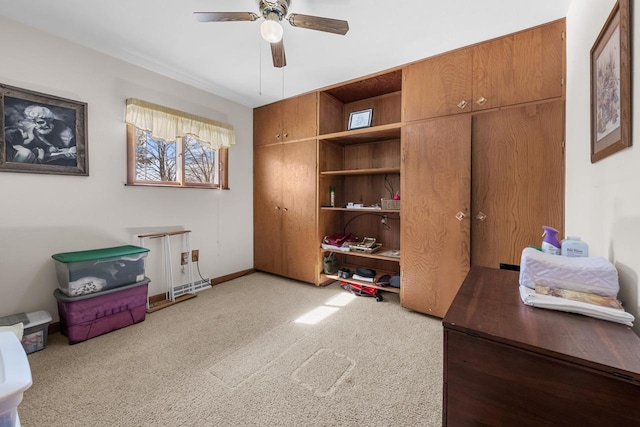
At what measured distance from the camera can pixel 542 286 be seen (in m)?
1.00

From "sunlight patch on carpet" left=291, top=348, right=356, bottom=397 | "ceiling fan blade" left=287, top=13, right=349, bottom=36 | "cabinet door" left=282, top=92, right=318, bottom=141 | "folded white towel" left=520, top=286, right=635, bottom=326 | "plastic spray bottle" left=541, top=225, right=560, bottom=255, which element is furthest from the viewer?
"cabinet door" left=282, top=92, right=318, bottom=141

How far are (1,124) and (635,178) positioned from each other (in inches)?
142

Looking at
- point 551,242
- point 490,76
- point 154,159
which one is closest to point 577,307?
point 551,242

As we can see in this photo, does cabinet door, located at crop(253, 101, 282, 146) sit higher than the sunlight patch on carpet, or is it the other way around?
cabinet door, located at crop(253, 101, 282, 146)

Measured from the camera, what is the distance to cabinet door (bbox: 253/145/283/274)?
3.61 metres

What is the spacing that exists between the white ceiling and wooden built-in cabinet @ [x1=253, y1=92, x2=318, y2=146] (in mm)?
426

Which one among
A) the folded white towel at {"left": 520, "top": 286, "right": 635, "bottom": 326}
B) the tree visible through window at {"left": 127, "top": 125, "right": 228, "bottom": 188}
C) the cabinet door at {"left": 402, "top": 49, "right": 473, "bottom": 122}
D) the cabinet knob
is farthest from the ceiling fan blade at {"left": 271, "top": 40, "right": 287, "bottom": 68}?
the folded white towel at {"left": 520, "top": 286, "right": 635, "bottom": 326}

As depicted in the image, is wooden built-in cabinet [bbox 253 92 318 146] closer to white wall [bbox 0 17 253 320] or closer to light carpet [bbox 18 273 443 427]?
white wall [bbox 0 17 253 320]

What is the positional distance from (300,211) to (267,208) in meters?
0.62

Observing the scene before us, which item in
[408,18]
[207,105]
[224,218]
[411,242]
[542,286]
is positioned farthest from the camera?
[224,218]

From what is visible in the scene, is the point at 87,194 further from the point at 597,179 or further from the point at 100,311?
the point at 597,179

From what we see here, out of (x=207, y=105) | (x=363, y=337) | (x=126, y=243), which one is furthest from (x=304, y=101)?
(x=363, y=337)

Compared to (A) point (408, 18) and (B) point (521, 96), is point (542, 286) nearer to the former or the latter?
(B) point (521, 96)

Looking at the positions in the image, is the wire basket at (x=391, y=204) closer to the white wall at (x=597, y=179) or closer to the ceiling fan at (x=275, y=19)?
the white wall at (x=597, y=179)
